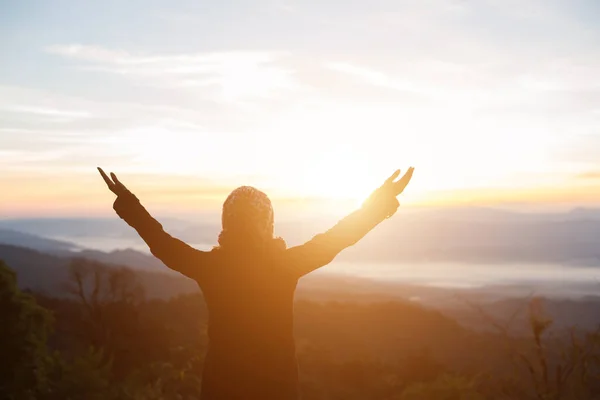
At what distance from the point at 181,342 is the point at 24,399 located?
50.3 metres

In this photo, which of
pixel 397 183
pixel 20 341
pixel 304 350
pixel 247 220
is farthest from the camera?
pixel 304 350

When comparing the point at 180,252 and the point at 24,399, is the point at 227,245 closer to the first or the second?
the point at 180,252

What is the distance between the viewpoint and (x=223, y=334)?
526cm

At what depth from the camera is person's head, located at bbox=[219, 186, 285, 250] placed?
205 inches

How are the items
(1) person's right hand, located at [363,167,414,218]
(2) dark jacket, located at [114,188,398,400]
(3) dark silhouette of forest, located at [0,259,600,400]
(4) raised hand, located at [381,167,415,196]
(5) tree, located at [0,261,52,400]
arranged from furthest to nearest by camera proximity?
(5) tree, located at [0,261,52,400], (3) dark silhouette of forest, located at [0,259,600,400], (4) raised hand, located at [381,167,415,196], (1) person's right hand, located at [363,167,414,218], (2) dark jacket, located at [114,188,398,400]

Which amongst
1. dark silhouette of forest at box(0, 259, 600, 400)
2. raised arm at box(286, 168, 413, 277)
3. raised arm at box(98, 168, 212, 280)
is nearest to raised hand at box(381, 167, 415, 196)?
raised arm at box(286, 168, 413, 277)

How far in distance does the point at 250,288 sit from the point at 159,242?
0.93 meters

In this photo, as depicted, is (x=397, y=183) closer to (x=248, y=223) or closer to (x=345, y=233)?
(x=345, y=233)

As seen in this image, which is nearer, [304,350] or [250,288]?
[250,288]

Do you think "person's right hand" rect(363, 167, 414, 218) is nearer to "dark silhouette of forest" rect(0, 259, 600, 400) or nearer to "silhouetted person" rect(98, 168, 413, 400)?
"silhouetted person" rect(98, 168, 413, 400)

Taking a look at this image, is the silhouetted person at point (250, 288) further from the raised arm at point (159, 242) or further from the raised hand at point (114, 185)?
the raised hand at point (114, 185)

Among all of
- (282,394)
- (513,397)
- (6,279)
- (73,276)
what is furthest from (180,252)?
(73,276)

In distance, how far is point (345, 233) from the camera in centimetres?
535

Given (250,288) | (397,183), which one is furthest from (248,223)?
(397,183)
